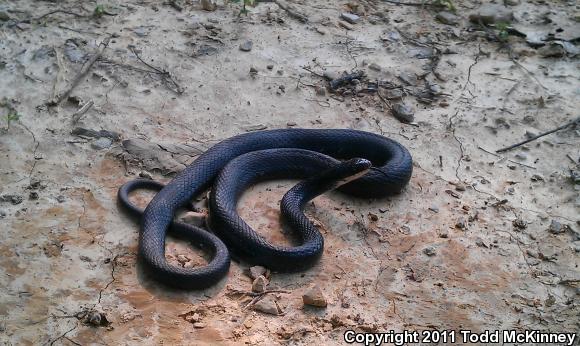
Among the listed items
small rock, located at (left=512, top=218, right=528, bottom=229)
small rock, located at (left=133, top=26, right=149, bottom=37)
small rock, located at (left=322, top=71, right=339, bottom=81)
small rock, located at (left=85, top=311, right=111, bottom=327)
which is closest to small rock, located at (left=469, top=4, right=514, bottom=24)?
small rock, located at (left=322, top=71, right=339, bottom=81)

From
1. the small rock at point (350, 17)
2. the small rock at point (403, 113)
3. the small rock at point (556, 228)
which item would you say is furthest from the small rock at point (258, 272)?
the small rock at point (350, 17)

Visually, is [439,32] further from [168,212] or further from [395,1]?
[168,212]

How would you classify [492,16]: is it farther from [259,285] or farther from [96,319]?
[96,319]

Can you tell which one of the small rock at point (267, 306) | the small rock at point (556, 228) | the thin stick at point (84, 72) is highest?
the thin stick at point (84, 72)

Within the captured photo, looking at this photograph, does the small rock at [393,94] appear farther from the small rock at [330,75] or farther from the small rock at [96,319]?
the small rock at [96,319]

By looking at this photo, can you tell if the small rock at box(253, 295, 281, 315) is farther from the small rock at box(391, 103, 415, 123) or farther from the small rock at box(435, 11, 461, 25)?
the small rock at box(435, 11, 461, 25)

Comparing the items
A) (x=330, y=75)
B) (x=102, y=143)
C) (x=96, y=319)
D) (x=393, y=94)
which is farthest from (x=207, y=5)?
(x=96, y=319)

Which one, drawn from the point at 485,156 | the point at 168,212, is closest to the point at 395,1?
the point at 485,156
